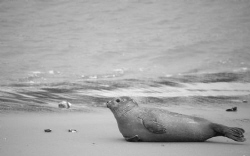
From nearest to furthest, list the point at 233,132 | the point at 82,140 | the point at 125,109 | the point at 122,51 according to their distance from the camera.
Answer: the point at 233,132, the point at 82,140, the point at 125,109, the point at 122,51

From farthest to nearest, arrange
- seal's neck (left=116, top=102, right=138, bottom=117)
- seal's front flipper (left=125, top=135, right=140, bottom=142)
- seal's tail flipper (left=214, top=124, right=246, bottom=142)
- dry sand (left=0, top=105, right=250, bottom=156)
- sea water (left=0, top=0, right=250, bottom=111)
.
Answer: sea water (left=0, top=0, right=250, bottom=111), seal's neck (left=116, top=102, right=138, bottom=117), seal's front flipper (left=125, top=135, right=140, bottom=142), seal's tail flipper (left=214, top=124, right=246, bottom=142), dry sand (left=0, top=105, right=250, bottom=156)

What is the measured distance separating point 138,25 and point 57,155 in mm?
19505

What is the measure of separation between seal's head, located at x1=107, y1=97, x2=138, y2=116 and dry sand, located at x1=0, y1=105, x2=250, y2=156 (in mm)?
329

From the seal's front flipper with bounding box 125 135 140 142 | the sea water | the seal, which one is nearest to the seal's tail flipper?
the seal

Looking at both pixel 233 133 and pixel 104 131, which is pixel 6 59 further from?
pixel 233 133

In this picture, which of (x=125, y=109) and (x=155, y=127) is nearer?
(x=155, y=127)

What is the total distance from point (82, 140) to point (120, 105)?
0.74m

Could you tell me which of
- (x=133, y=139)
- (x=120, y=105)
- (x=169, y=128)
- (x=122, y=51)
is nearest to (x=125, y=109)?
(x=120, y=105)

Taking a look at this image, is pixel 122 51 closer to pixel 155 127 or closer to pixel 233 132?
pixel 155 127

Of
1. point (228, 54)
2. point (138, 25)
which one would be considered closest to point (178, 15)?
point (138, 25)

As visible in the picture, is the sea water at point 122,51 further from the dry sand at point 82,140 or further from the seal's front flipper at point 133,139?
the seal's front flipper at point 133,139

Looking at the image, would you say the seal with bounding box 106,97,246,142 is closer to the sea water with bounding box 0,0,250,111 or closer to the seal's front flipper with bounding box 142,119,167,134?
the seal's front flipper with bounding box 142,119,167,134

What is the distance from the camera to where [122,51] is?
18.6 metres

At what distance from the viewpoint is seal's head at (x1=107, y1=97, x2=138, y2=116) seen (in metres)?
5.00
